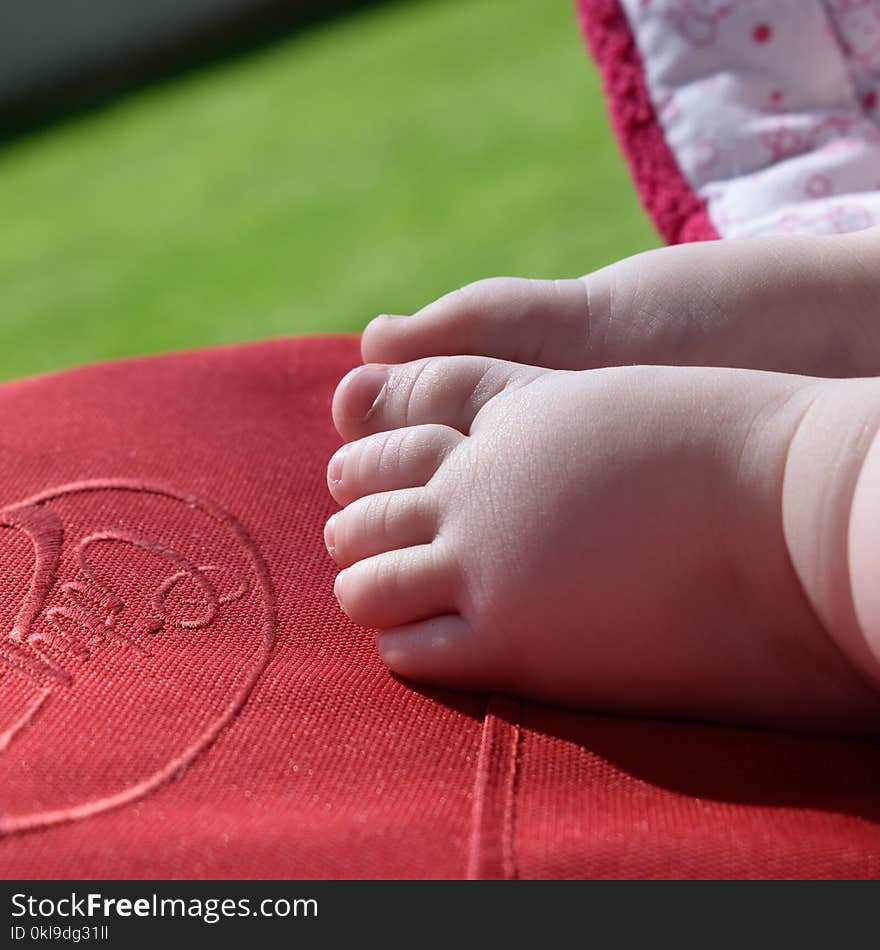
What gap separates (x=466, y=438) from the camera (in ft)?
1.74

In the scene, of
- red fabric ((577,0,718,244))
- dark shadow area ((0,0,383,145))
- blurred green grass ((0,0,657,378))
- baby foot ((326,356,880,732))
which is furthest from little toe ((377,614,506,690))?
dark shadow area ((0,0,383,145))

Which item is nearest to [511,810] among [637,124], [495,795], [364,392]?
[495,795]

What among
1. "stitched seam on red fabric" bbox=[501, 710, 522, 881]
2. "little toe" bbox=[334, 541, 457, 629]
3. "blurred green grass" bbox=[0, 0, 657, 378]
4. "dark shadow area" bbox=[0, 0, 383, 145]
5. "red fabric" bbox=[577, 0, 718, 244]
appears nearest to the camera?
"stitched seam on red fabric" bbox=[501, 710, 522, 881]

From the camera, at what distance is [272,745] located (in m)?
0.47

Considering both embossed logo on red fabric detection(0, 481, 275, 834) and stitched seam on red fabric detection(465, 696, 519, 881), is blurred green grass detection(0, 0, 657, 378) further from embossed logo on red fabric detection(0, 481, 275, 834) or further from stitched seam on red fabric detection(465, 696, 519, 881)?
stitched seam on red fabric detection(465, 696, 519, 881)

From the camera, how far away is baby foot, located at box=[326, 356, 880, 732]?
1.51ft

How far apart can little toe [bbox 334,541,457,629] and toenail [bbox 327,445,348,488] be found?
57mm

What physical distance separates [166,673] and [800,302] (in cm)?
36

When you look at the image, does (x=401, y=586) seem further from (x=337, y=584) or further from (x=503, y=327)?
(x=503, y=327)

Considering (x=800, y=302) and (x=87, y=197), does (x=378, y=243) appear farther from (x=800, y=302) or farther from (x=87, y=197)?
(x=800, y=302)

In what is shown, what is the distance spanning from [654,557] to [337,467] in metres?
0.17

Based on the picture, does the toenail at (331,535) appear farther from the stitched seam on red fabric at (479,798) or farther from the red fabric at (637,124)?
the red fabric at (637,124)

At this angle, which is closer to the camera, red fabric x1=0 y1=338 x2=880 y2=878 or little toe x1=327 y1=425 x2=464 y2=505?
red fabric x1=0 y1=338 x2=880 y2=878

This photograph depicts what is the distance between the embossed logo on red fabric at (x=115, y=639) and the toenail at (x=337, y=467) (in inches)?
2.0
